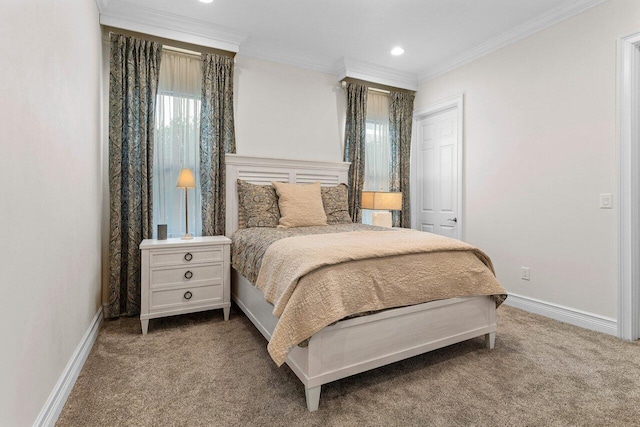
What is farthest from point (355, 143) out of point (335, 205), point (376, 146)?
point (335, 205)

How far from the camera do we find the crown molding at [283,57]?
3496mm

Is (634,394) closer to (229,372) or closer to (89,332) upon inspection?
(229,372)

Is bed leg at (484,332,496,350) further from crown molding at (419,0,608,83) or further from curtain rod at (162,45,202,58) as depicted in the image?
curtain rod at (162,45,202,58)

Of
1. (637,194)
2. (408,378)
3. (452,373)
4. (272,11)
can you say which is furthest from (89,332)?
(637,194)

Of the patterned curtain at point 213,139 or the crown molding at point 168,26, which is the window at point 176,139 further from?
the crown molding at point 168,26

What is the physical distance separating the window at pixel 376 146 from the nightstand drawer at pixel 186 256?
214 cm

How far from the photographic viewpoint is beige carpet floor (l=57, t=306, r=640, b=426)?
152 centimetres

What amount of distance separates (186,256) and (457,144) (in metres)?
3.14

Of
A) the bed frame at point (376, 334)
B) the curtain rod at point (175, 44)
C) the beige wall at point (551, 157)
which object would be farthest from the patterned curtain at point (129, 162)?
the beige wall at point (551, 157)

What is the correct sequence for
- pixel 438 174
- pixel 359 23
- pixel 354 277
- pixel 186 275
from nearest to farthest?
pixel 354 277 → pixel 186 275 → pixel 359 23 → pixel 438 174

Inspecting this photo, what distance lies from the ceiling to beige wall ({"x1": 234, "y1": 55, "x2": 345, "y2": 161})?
0.57 feet

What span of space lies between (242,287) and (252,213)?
73 cm

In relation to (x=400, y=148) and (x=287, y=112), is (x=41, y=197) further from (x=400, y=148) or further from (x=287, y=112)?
(x=400, y=148)

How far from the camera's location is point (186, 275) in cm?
263
